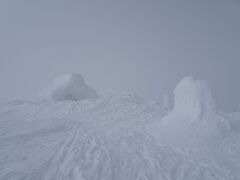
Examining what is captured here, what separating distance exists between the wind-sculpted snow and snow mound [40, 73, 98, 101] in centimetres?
361

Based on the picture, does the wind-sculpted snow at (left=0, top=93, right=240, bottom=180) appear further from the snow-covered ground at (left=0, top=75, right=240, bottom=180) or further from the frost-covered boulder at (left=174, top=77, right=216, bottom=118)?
the frost-covered boulder at (left=174, top=77, right=216, bottom=118)

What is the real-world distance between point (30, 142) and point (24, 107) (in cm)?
488

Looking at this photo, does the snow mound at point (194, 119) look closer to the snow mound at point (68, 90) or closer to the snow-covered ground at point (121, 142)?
the snow-covered ground at point (121, 142)

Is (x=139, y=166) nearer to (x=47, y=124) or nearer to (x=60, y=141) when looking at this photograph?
(x=60, y=141)

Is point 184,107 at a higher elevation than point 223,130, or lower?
higher

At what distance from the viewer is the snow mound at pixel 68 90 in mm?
12383

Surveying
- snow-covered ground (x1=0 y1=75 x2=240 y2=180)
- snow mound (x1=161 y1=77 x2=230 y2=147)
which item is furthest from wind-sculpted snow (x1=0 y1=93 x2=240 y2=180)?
snow mound (x1=161 y1=77 x2=230 y2=147)

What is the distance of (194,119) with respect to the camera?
24.4 feet

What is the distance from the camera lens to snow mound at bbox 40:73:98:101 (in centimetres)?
1238

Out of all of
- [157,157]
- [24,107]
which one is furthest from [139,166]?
[24,107]

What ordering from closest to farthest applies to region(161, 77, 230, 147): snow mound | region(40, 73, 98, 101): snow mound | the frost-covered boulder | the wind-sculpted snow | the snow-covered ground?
the wind-sculpted snow < the snow-covered ground < region(161, 77, 230, 147): snow mound < the frost-covered boulder < region(40, 73, 98, 101): snow mound

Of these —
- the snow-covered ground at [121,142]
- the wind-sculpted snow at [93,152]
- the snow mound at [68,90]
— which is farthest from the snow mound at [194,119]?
the snow mound at [68,90]

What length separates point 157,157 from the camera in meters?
5.23

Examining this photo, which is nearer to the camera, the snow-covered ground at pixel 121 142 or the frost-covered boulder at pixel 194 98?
the snow-covered ground at pixel 121 142
